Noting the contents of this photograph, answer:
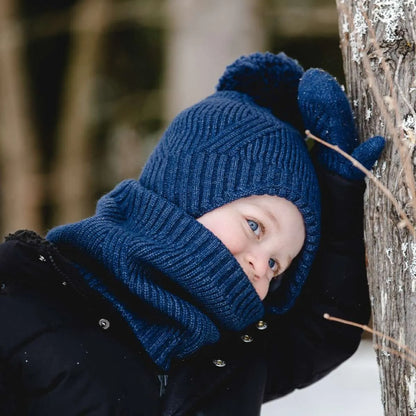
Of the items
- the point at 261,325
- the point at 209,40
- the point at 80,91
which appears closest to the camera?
the point at 261,325

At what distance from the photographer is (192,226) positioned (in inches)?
74.3

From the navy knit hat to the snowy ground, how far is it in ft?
5.23

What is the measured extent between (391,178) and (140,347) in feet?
2.57

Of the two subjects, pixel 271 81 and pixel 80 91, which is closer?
pixel 271 81

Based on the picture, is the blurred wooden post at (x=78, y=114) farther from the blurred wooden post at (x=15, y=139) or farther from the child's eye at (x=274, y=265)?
the child's eye at (x=274, y=265)

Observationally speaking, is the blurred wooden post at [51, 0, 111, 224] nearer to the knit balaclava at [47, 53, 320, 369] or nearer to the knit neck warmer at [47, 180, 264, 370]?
the knit balaclava at [47, 53, 320, 369]

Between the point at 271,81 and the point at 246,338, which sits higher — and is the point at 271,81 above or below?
above

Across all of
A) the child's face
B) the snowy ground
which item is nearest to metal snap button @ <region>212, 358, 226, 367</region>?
the child's face

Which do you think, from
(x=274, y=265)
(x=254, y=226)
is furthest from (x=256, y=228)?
(x=274, y=265)

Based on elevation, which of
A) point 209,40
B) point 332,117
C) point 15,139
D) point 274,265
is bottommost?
point 15,139

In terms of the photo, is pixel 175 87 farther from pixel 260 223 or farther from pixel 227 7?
pixel 260 223

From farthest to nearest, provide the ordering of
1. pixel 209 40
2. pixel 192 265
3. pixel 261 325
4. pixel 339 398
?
pixel 209 40 < pixel 339 398 < pixel 261 325 < pixel 192 265

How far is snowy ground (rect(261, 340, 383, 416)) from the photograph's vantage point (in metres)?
3.51

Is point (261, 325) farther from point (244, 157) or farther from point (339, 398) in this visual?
point (339, 398)
